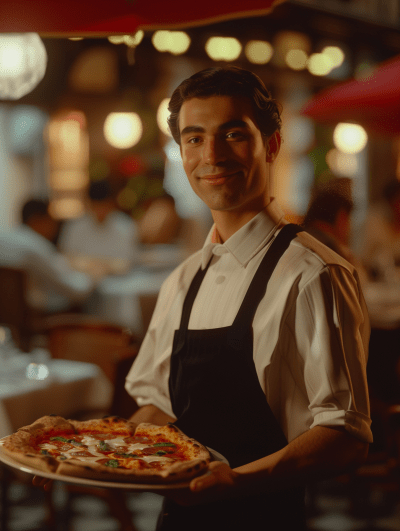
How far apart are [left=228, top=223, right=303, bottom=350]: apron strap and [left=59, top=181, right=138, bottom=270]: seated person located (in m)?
4.65

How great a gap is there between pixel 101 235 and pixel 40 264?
1510 millimetres

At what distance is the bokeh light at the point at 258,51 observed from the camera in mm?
6527

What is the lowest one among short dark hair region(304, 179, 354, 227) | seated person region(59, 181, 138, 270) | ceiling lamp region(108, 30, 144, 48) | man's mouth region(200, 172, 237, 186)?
seated person region(59, 181, 138, 270)

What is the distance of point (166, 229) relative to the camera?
643 cm

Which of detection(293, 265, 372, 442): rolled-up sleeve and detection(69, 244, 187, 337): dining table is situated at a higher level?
detection(293, 265, 372, 442): rolled-up sleeve

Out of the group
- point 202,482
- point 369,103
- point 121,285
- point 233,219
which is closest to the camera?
point 202,482

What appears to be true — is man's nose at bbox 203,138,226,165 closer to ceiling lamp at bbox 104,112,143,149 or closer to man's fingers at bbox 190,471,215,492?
man's fingers at bbox 190,471,215,492

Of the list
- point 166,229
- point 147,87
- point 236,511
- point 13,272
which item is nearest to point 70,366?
point 13,272

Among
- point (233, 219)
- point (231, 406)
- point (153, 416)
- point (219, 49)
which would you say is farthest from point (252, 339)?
point (219, 49)

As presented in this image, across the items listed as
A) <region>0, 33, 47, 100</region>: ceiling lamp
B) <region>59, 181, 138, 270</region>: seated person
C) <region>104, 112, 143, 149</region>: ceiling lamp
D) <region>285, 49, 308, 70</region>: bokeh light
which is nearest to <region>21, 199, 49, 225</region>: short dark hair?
<region>104, 112, 143, 149</region>: ceiling lamp

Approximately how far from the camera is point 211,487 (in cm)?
103

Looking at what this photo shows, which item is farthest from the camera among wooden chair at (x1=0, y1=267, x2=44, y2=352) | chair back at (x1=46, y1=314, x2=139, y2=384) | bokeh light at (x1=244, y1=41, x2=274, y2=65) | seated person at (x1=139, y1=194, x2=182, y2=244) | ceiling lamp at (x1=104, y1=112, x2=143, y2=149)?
bokeh light at (x1=244, y1=41, x2=274, y2=65)

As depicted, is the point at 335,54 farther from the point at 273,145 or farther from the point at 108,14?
the point at 273,145

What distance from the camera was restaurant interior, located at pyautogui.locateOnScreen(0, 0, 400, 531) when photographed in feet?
8.55
